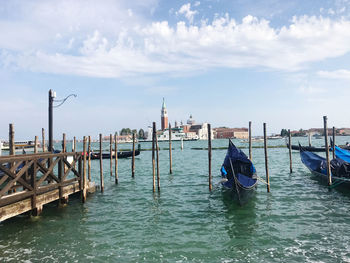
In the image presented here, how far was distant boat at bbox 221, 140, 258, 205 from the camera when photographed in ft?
29.7

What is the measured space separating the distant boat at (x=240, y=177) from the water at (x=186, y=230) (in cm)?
39

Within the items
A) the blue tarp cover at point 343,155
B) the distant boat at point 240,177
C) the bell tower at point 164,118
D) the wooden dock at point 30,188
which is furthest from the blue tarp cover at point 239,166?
the bell tower at point 164,118

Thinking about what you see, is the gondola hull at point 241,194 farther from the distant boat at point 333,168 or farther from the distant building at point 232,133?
the distant building at point 232,133

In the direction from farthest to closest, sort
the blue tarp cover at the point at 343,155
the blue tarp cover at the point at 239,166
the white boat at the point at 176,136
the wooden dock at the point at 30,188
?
the white boat at the point at 176,136 → the blue tarp cover at the point at 343,155 → the blue tarp cover at the point at 239,166 → the wooden dock at the point at 30,188

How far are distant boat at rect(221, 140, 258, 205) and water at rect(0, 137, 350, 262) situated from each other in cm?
39

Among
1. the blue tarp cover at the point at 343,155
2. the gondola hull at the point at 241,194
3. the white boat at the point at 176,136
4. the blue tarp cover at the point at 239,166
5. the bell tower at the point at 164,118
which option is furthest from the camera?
the bell tower at the point at 164,118

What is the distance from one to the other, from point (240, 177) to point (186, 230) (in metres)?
4.15

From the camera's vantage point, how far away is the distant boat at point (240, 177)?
9055 millimetres

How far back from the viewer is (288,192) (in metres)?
11.2

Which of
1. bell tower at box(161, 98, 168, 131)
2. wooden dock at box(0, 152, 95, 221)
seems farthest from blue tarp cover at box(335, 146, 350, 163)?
bell tower at box(161, 98, 168, 131)

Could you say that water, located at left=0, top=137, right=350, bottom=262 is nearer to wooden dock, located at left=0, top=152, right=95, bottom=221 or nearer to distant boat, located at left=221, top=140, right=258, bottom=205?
distant boat, located at left=221, top=140, right=258, bottom=205

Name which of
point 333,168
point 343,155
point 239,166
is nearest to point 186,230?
point 239,166

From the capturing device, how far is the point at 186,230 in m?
6.85

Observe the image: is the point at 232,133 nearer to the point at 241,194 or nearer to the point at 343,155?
the point at 343,155
